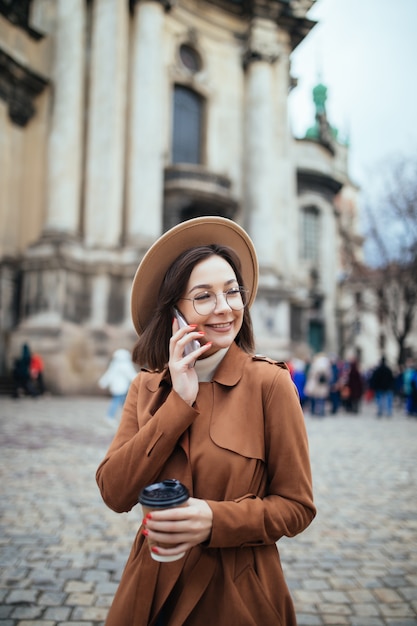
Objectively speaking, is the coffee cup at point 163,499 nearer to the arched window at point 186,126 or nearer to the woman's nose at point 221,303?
the woman's nose at point 221,303

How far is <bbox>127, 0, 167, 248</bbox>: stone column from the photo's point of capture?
15.9 meters

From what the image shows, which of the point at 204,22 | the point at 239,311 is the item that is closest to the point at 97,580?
the point at 239,311

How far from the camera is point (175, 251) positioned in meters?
1.73

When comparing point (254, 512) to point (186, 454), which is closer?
point (254, 512)

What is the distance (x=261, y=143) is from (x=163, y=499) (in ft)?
67.1

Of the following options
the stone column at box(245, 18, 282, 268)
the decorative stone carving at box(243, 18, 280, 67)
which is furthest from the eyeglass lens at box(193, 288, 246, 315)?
the decorative stone carving at box(243, 18, 280, 67)

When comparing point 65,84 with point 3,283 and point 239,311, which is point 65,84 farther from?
point 239,311

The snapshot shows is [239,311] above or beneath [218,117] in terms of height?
beneath

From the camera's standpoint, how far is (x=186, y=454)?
140 cm

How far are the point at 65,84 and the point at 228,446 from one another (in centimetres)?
1692

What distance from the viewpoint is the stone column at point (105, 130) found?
15438 mm

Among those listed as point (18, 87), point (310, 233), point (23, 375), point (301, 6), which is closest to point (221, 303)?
point (23, 375)

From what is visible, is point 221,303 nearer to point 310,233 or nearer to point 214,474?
point 214,474

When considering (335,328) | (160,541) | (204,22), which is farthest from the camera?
(335,328)
